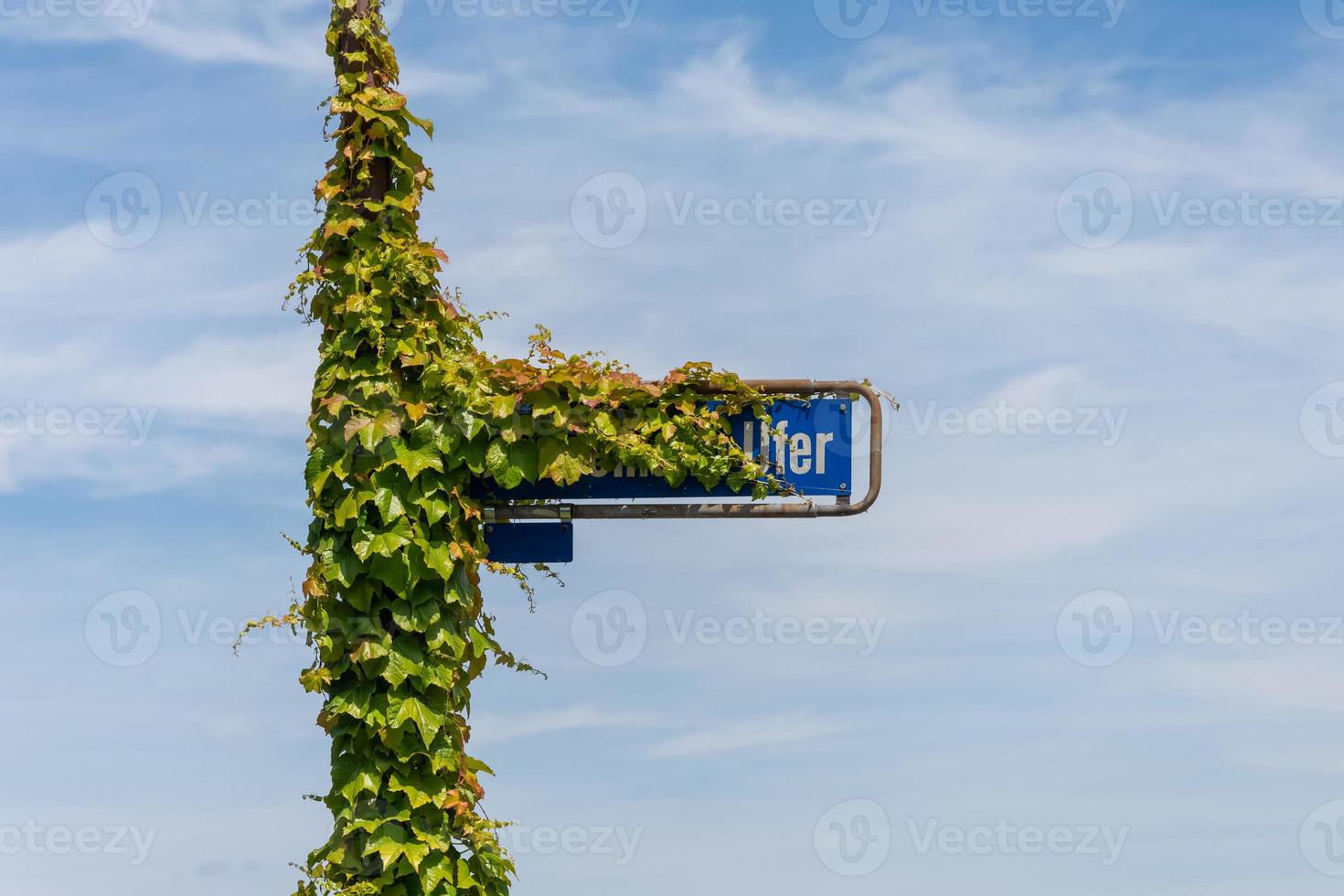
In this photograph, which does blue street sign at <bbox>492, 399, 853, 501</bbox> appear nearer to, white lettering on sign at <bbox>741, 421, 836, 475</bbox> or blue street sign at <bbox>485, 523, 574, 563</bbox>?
white lettering on sign at <bbox>741, 421, 836, 475</bbox>

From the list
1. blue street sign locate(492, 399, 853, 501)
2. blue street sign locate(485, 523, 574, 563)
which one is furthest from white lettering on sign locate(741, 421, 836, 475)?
blue street sign locate(485, 523, 574, 563)

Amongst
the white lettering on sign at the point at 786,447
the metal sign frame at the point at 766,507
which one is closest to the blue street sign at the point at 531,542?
the metal sign frame at the point at 766,507

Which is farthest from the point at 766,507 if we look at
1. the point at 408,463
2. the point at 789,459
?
the point at 408,463

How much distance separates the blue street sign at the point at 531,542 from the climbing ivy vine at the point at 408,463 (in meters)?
0.17

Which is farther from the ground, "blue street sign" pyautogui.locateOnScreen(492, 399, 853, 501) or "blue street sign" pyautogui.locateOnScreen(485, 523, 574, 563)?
"blue street sign" pyautogui.locateOnScreen(492, 399, 853, 501)

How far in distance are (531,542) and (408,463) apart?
982 millimetres

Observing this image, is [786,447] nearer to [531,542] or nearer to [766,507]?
[766,507]

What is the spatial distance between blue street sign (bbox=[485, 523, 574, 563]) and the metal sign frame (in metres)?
0.07

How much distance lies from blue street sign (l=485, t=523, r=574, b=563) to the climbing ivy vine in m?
0.17

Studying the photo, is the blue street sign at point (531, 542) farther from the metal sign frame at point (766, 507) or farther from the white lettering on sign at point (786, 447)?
the white lettering on sign at point (786, 447)

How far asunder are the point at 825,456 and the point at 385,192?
3.27m

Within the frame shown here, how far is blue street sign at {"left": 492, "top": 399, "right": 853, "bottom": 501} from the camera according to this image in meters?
10.2

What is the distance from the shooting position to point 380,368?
10.0m

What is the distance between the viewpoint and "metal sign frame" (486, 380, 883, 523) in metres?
10.2
